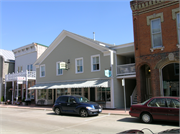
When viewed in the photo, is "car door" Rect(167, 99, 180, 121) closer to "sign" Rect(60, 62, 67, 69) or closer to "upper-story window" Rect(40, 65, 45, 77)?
"sign" Rect(60, 62, 67, 69)

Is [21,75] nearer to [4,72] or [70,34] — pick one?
[4,72]

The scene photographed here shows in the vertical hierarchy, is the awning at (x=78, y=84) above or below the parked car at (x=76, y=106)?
above

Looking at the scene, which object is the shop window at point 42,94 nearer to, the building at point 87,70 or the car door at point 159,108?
the building at point 87,70

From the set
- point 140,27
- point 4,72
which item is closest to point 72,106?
point 140,27

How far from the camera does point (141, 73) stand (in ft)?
53.2

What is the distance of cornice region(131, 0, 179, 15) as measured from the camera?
15.0 meters

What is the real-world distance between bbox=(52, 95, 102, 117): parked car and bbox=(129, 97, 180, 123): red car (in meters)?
3.35

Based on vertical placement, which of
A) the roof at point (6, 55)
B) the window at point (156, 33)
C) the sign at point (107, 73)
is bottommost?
the sign at point (107, 73)

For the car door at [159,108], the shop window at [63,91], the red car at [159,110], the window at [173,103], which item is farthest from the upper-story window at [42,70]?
the window at [173,103]

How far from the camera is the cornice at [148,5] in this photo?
15019 mm

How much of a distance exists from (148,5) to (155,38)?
2997mm

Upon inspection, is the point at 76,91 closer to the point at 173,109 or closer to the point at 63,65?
the point at 63,65

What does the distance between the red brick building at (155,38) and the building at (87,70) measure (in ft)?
5.12

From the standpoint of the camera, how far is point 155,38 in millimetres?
15539
